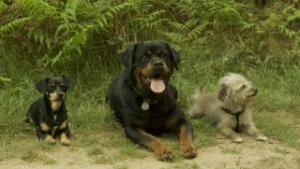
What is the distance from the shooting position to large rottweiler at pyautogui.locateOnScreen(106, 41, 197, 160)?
210 inches

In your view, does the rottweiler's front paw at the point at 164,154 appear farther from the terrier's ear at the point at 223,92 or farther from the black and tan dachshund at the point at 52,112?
the terrier's ear at the point at 223,92

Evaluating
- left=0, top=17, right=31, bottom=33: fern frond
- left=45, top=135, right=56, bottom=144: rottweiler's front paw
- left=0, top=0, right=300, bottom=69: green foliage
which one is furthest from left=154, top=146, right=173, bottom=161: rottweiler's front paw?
left=0, top=17, right=31, bottom=33: fern frond

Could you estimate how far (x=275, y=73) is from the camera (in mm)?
7777

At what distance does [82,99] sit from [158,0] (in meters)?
2.95

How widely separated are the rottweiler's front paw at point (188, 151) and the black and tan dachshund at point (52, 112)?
1.35 m

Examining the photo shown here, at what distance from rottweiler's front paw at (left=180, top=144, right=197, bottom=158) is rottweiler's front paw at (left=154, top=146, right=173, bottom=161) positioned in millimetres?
170

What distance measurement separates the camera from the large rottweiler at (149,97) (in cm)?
532

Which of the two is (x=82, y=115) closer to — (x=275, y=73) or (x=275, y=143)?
(x=275, y=143)

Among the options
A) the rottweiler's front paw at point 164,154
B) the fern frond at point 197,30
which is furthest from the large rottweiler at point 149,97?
the fern frond at point 197,30

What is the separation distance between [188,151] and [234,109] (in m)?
1.16

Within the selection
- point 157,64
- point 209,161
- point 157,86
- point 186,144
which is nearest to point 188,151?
point 186,144

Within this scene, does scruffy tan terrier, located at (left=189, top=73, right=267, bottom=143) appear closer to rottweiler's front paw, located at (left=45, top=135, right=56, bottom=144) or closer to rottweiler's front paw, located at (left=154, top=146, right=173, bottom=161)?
rottweiler's front paw, located at (left=154, top=146, right=173, bottom=161)

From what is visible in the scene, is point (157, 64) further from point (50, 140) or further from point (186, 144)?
point (50, 140)

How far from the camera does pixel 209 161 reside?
4.90 metres
